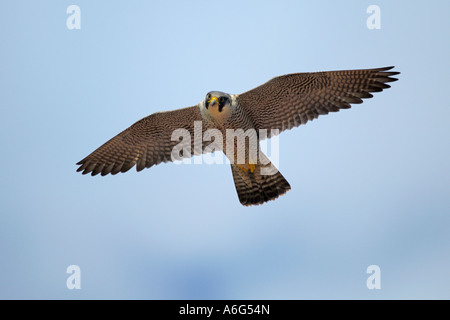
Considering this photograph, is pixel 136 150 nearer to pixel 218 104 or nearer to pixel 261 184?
pixel 218 104

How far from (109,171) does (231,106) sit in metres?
2.97

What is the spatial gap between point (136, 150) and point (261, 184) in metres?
2.60

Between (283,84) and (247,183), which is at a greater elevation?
(283,84)

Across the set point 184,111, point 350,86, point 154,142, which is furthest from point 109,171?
point 350,86

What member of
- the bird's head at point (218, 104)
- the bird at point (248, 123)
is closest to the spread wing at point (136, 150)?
the bird at point (248, 123)

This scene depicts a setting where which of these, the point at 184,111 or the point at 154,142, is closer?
the point at 184,111

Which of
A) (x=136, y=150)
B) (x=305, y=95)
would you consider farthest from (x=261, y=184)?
(x=136, y=150)

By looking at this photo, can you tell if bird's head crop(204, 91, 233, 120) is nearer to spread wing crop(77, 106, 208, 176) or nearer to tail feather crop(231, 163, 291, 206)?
spread wing crop(77, 106, 208, 176)

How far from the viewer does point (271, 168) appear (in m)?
11.4

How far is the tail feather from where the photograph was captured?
451 inches

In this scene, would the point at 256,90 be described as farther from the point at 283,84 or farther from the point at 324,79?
the point at 324,79

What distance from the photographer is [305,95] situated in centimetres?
1106

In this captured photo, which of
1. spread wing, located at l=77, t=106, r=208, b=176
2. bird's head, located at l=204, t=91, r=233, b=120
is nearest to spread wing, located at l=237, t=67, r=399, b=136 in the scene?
bird's head, located at l=204, t=91, r=233, b=120

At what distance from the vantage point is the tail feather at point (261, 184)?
37.6 feet
